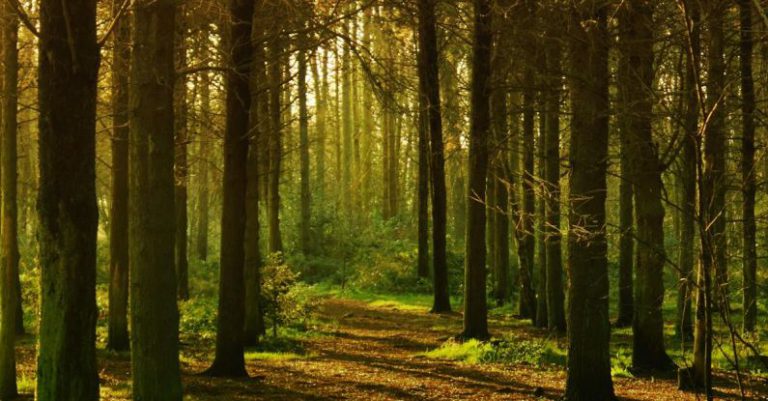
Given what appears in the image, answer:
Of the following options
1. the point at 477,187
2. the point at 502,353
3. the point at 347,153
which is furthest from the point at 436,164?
the point at 347,153

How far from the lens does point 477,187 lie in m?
13.9

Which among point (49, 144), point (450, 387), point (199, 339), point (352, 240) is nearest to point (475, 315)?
point (450, 387)

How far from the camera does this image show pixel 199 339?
14.8 metres

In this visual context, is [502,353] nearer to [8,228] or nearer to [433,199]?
[8,228]

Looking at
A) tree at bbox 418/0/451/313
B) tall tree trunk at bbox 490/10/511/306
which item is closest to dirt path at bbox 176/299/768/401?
tall tree trunk at bbox 490/10/511/306

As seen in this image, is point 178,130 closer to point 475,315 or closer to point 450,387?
point 475,315

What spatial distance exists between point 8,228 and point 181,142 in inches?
98.4

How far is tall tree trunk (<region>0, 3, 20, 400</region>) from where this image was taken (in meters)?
7.87

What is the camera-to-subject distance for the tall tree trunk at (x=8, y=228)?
7.87 meters

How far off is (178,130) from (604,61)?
908 centimetres

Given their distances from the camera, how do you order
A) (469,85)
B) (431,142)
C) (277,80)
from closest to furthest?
(469,85) → (277,80) → (431,142)

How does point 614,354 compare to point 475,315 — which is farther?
point 475,315

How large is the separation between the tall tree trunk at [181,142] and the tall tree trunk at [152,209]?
19.1 inches

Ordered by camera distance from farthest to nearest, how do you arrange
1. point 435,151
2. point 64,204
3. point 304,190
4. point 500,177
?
point 304,190, point 435,151, point 500,177, point 64,204
